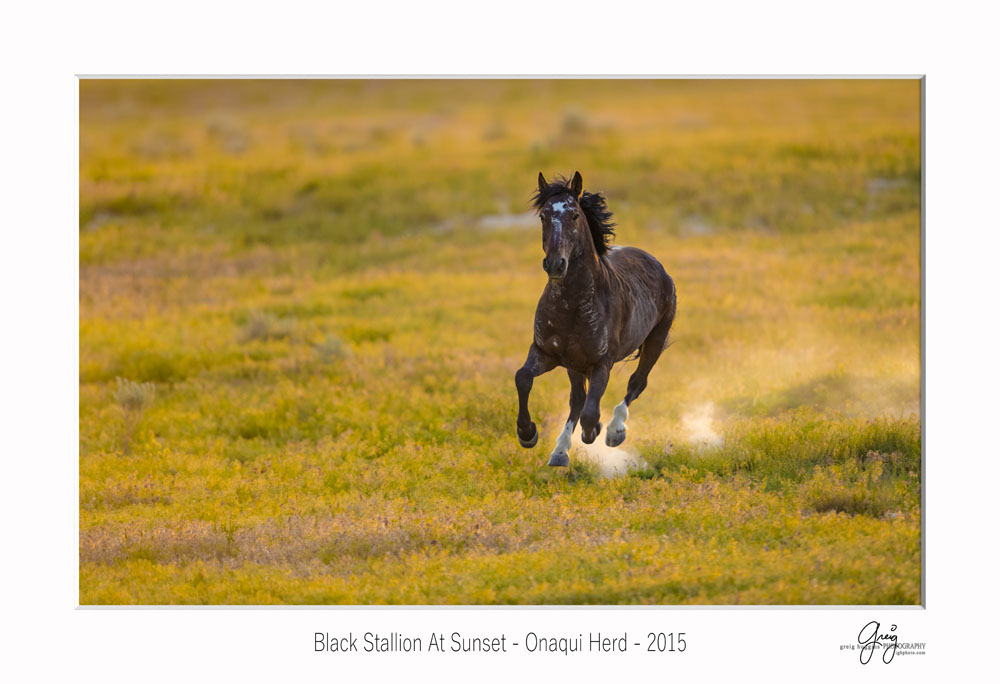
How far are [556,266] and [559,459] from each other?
2.30m

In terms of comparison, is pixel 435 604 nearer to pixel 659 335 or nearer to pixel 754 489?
pixel 754 489

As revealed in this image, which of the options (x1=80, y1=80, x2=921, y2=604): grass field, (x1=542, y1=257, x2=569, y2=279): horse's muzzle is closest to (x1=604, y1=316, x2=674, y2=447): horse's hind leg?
(x1=80, y1=80, x2=921, y2=604): grass field

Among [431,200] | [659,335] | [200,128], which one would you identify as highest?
[200,128]

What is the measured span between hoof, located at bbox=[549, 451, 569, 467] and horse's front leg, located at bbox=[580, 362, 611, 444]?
32 centimetres

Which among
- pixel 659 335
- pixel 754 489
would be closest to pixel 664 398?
pixel 659 335

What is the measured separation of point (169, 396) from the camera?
46.8ft

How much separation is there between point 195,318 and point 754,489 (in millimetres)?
12486

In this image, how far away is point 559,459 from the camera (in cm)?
963

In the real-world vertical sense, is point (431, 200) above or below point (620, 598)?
above

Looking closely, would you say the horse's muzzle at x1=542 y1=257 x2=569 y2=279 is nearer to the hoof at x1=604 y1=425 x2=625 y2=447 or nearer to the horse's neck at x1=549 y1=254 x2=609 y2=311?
the horse's neck at x1=549 y1=254 x2=609 y2=311

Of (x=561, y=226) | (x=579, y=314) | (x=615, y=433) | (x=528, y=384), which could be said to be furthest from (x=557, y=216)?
(x=615, y=433)

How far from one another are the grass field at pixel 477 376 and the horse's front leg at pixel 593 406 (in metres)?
0.83

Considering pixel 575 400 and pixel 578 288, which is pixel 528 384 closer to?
pixel 575 400

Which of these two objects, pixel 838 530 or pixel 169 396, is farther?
pixel 169 396
